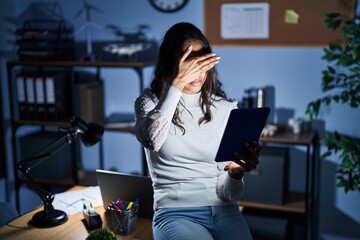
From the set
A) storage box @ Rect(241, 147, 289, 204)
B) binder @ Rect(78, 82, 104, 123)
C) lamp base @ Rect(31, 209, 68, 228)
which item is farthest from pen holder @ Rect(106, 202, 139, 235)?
binder @ Rect(78, 82, 104, 123)

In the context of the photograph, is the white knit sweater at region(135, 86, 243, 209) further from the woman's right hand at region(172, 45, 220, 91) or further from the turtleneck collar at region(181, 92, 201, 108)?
the woman's right hand at region(172, 45, 220, 91)

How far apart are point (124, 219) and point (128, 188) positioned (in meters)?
0.15

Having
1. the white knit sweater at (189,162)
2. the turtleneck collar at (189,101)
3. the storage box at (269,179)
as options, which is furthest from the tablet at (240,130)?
the storage box at (269,179)

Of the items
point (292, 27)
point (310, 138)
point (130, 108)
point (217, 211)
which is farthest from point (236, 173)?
point (130, 108)

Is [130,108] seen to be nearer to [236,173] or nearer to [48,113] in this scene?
[48,113]

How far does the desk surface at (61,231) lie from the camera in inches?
70.0

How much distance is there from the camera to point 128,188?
1.90 metres

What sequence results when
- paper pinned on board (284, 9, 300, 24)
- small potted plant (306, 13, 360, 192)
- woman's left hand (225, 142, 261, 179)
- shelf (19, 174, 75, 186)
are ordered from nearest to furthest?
1. woman's left hand (225, 142, 261, 179)
2. small potted plant (306, 13, 360, 192)
3. paper pinned on board (284, 9, 300, 24)
4. shelf (19, 174, 75, 186)

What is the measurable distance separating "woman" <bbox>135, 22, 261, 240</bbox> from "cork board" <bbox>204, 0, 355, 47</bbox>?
1173 mm

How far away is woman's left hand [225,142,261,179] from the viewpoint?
5.73 ft

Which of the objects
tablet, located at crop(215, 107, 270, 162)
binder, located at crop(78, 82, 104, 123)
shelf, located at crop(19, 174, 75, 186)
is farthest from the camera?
shelf, located at crop(19, 174, 75, 186)

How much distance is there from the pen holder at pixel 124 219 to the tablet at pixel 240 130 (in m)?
0.37

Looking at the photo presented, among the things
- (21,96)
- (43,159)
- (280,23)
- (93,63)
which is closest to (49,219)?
(43,159)

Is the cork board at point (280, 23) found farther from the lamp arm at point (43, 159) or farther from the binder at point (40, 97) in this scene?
the lamp arm at point (43, 159)
